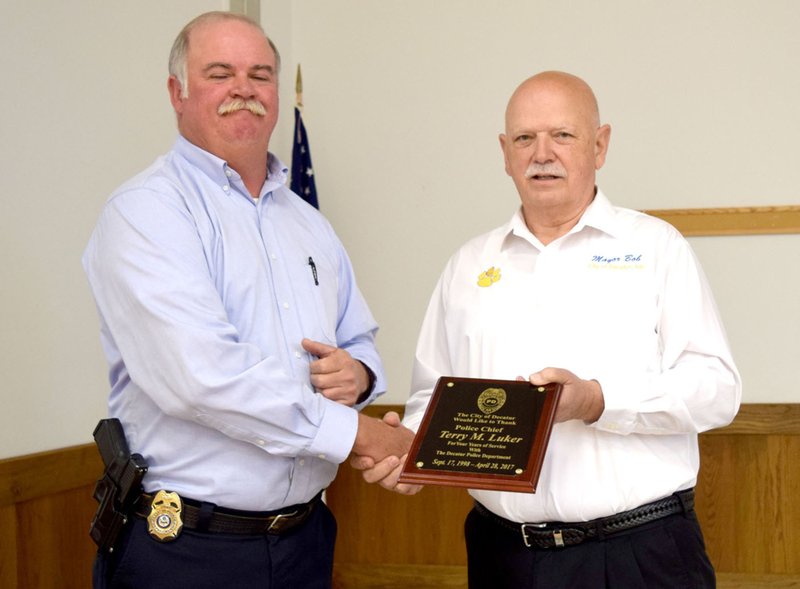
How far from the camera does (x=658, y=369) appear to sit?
2.60 m

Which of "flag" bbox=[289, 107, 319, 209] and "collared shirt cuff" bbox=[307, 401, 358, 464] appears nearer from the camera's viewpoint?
"collared shirt cuff" bbox=[307, 401, 358, 464]

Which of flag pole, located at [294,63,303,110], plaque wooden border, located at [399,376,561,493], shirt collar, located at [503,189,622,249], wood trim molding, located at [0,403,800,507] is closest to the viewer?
plaque wooden border, located at [399,376,561,493]

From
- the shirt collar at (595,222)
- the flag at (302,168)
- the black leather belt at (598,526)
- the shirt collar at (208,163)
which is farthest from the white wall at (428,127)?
the black leather belt at (598,526)

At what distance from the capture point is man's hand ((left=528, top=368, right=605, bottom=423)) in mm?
2365

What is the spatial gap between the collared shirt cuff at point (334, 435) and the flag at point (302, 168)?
109 inches

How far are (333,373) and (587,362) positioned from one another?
659 millimetres

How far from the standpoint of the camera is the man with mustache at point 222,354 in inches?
89.0

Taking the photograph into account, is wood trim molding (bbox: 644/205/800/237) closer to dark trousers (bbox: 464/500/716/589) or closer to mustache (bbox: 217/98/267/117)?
dark trousers (bbox: 464/500/716/589)

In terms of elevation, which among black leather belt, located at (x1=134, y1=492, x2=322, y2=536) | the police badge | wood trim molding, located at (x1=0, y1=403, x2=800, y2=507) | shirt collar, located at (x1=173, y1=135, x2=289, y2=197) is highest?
shirt collar, located at (x1=173, y1=135, x2=289, y2=197)

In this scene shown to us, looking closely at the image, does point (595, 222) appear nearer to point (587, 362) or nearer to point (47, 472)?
point (587, 362)

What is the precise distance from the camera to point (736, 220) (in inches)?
188

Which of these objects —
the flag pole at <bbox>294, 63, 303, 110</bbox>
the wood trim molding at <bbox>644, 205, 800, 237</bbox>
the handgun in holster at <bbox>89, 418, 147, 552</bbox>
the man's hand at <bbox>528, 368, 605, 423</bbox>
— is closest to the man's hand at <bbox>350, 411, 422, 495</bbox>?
the man's hand at <bbox>528, 368, 605, 423</bbox>

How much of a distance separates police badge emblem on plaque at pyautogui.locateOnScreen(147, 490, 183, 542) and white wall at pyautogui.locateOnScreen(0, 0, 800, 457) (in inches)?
56.6

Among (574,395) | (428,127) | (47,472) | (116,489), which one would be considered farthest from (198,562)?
(428,127)
